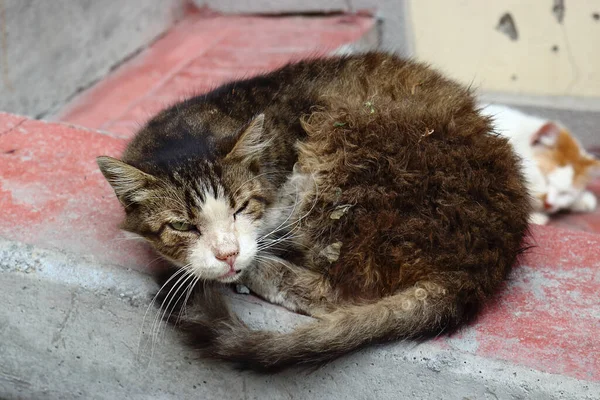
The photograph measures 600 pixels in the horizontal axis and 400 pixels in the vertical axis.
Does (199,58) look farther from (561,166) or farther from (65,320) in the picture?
(65,320)

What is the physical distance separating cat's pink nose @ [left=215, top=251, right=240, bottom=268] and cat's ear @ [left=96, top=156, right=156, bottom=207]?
35 centimetres

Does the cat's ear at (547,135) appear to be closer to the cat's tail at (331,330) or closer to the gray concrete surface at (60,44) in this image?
the cat's tail at (331,330)

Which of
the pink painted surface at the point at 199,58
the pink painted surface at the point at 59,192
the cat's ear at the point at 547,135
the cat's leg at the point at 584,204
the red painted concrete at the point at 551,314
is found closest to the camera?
the red painted concrete at the point at 551,314

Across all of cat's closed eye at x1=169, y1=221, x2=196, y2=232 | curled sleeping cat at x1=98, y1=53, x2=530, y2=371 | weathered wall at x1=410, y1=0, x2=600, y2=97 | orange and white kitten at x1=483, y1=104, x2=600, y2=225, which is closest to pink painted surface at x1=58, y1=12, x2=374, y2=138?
weathered wall at x1=410, y1=0, x2=600, y2=97

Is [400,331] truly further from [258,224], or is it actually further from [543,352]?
[258,224]

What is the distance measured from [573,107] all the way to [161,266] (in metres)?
3.62

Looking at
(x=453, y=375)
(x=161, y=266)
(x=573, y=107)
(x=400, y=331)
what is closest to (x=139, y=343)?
(x=161, y=266)

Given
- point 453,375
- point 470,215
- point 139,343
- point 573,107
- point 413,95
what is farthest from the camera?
point 573,107

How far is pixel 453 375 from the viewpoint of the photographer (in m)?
2.19

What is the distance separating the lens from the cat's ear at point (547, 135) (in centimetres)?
463

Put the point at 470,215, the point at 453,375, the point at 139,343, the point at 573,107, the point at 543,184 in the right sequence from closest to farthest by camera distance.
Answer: the point at 453,375 < the point at 470,215 < the point at 139,343 < the point at 543,184 < the point at 573,107

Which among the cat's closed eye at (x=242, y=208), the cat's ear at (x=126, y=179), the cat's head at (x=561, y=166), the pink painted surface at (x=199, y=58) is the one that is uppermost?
the cat's ear at (x=126, y=179)

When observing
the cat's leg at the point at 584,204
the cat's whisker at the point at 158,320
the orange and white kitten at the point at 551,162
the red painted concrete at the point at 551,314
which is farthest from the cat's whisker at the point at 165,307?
the cat's leg at the point at 584,204

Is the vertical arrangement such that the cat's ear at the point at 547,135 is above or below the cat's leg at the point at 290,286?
below
